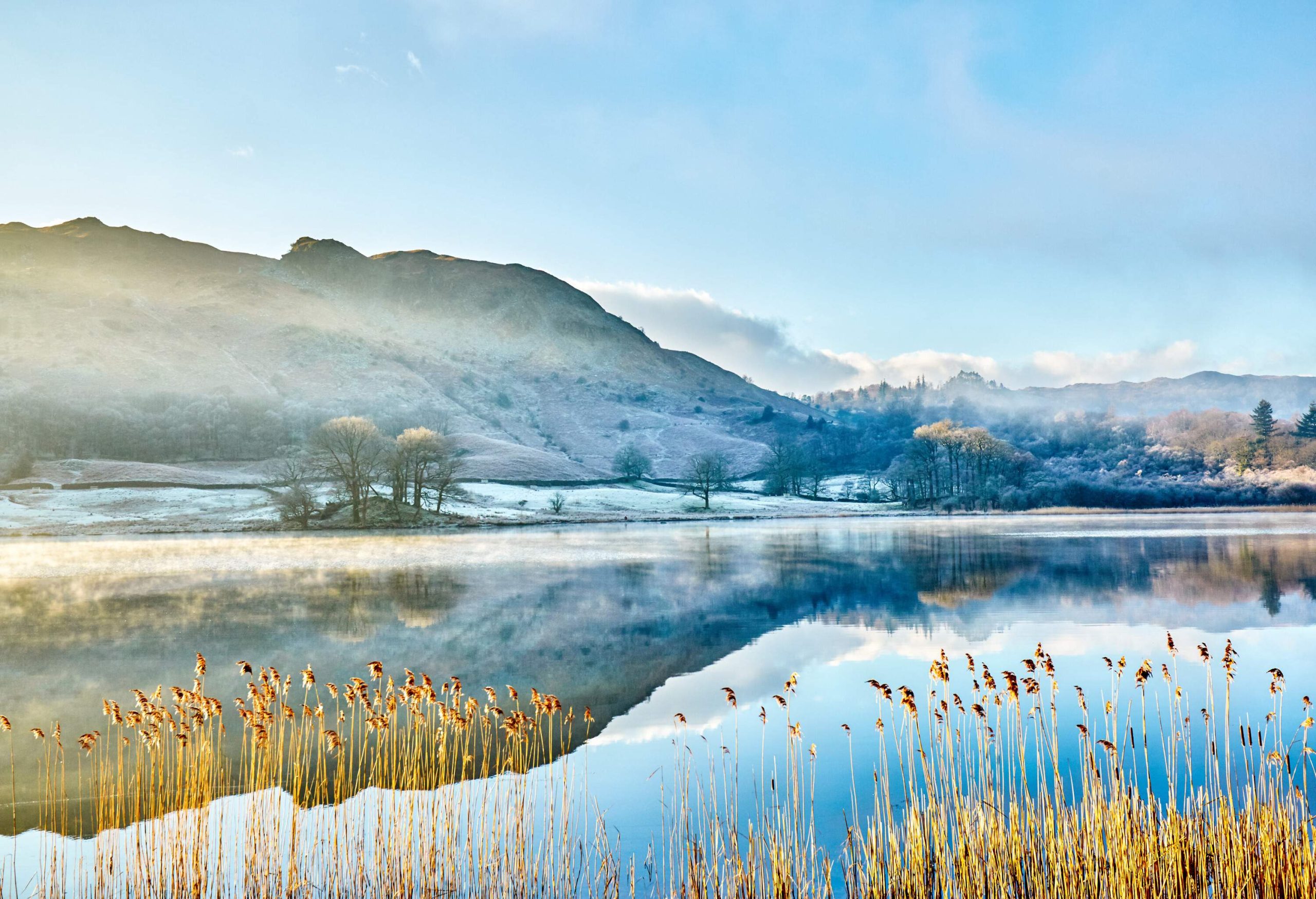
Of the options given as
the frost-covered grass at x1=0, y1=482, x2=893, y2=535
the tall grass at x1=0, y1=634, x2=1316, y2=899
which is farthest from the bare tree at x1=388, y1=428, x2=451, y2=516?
the tall grass at x1=0, y1=634, x2=1316, y2=899

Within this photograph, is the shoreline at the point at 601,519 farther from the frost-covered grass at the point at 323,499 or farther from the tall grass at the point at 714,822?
the tall grass at the point at 714,822

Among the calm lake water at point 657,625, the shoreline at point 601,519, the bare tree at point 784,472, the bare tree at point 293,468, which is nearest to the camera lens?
the calm lake water at point 657,625

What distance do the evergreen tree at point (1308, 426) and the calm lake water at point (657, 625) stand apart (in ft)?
351

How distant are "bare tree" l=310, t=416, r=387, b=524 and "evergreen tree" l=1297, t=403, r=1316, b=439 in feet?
447

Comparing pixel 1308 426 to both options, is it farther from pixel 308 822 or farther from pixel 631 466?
pixel 308 822

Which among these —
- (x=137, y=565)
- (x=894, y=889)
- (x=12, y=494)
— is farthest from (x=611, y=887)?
(x=12, y=494)

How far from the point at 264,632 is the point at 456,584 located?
10800 mm

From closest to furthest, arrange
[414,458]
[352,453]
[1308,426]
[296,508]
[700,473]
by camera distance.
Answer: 1. [296,508]
2. [352,453]
3. [414,458]
4. [700,473]
5. [1308,426]

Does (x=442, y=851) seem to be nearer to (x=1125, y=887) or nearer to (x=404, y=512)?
(x=1125, y=887)

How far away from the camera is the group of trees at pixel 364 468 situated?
7762cm

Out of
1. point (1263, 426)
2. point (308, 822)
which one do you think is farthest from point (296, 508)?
point (1263, 426)

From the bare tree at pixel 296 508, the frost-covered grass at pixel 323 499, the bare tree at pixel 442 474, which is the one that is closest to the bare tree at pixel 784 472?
the frost-covered grass at pixel 323 499

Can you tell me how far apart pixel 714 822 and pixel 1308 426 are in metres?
161

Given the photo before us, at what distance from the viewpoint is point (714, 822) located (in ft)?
28.8
